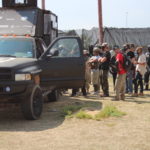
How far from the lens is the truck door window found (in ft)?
31.4

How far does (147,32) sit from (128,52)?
14102 millimetres

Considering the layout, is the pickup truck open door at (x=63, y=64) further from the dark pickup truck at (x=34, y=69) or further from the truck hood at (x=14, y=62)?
the truck hood at (x=14, y=62)

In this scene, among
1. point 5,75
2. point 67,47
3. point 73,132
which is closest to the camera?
point 73,132

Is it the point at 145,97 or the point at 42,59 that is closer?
the point at 42,59

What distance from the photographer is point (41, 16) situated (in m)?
12.8

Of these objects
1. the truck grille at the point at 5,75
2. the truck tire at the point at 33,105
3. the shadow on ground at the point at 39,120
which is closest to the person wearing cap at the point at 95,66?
the shadow on ground at the point at 39,120

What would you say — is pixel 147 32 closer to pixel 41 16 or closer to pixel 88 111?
pixel 41 16

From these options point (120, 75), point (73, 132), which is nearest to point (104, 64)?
point (120, 75)

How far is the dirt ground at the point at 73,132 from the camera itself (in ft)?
20.7

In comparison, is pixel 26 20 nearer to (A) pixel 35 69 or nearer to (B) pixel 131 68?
(B) pixel 131 68

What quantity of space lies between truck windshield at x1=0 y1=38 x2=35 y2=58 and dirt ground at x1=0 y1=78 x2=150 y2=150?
1451 mm

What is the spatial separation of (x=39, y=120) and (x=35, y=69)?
112 centimetres

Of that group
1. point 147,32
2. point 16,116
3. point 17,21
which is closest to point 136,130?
point 16,116

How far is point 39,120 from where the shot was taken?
28.2ft
